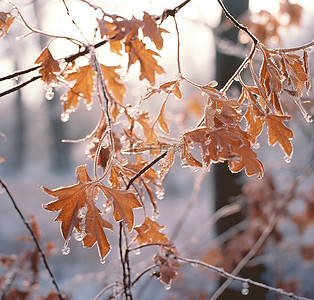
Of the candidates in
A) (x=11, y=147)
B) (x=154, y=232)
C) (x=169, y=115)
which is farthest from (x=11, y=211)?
(x=154, y=232)

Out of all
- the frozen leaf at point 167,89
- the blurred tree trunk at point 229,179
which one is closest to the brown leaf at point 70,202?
the frozen leaf at point 167,89

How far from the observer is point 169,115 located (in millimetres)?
3174

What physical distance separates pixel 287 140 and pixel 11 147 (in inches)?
855

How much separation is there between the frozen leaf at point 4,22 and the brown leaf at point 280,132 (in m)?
0.61

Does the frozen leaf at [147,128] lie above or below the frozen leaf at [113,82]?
below

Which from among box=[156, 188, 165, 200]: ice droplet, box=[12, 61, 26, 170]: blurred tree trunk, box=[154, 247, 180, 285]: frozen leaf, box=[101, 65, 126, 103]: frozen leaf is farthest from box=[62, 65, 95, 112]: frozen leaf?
box=[12, 61, 26, 170]: blurred tree trunk

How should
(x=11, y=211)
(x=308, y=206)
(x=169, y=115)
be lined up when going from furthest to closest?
(x=11, y=211) < (x=308, y=206) < (x=169, y=115)

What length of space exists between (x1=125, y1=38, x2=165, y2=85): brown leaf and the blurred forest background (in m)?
0.07

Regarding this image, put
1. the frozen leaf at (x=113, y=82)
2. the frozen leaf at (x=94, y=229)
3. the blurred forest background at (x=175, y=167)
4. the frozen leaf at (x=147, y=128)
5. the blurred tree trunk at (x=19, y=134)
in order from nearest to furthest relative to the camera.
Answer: the frozen leaf at (x=94, y=229) < the frozen leaf at (x=147, y=128) < the frozen leaf at (x=113, y=82) < the blurred forest background at (x=175, y=167) < the blurred tree trunk at (x=19, y=134)

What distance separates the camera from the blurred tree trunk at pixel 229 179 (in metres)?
3.60

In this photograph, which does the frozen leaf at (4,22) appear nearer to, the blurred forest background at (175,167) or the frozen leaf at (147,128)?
the blurred forest background at (175,167)

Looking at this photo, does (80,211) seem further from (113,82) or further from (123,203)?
(113,82)

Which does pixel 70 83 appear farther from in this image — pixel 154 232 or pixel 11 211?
pixel 11 211

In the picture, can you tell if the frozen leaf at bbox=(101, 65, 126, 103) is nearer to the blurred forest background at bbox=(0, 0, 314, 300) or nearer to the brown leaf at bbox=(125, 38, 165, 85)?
the blurred forest background at bbox=(0, 0, 314, 300)
